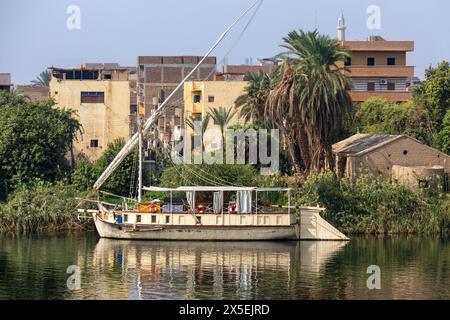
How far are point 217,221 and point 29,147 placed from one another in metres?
16.2

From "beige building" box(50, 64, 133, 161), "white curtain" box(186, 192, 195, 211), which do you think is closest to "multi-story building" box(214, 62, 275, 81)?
"beige building" box(50, 64, 133, 161)

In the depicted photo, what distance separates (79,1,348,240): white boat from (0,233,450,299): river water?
85 centimetres

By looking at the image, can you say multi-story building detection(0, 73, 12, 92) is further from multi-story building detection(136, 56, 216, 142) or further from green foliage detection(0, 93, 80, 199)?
green foliage detection(0, 93, 80, 199)

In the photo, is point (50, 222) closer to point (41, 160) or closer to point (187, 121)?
point (41, 160)

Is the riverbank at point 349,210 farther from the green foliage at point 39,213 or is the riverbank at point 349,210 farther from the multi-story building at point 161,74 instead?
the multi-story building at point 161,74

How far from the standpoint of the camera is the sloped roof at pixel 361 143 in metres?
74.5

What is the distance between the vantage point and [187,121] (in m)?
87.6

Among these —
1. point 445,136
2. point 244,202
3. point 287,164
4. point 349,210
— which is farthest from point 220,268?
point 445,136

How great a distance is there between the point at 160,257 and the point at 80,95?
3943 cm

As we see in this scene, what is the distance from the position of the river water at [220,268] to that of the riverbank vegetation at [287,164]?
9.46 feet

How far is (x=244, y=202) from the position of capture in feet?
205

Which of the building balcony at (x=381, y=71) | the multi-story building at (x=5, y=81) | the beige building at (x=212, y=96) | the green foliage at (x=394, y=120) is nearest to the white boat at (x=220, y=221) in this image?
the green foliage at (x=394, y=120)

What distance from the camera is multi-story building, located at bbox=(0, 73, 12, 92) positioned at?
103 metres

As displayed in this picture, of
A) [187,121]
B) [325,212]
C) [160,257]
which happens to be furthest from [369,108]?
[160,257]
